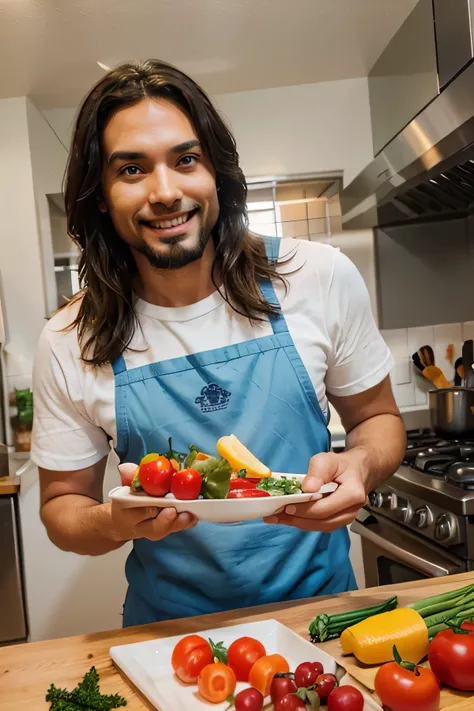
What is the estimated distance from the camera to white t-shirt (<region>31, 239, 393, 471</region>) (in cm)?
126

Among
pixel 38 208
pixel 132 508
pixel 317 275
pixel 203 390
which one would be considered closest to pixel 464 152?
pixel 317 275

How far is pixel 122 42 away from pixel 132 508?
2.31 meters

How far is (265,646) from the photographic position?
1.02 metres

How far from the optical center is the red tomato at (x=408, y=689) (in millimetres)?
817

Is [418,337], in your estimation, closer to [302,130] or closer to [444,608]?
[302,130]

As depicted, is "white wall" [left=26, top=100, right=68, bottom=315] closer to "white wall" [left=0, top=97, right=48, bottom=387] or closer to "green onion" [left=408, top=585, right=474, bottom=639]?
"white wall" [left=0, top=97, right=48, bottom=387]

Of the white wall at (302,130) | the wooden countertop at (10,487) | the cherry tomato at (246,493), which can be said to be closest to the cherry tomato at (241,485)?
the cherry tomato at (246,493)

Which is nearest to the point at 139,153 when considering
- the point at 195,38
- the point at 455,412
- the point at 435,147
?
the point at 435,147

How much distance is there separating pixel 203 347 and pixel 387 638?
576mm

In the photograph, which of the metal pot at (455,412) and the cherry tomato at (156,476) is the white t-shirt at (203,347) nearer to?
the cherry tomato at (156,476)

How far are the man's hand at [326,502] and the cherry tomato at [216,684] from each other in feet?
0.70

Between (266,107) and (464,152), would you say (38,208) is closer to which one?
(266,107)

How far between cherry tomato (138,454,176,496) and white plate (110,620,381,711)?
227 millimetres

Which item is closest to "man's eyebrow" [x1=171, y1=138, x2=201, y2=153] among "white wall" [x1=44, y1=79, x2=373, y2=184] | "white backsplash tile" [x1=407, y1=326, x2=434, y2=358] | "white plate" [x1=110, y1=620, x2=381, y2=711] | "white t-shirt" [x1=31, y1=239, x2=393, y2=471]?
"white t-shirt" [x1=31, y1=239, x2=393, y2=471]
